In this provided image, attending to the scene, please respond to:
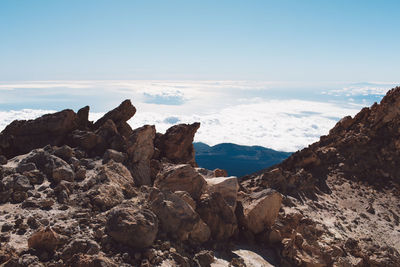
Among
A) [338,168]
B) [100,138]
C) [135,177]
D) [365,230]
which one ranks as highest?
[100,138]

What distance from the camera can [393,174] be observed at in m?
34.7

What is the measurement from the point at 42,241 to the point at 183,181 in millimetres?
8473

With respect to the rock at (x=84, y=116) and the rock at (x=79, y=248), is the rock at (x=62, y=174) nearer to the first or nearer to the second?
the rock at (x=79, y=248)

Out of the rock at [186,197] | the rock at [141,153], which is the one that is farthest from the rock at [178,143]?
the rock at [186,197]

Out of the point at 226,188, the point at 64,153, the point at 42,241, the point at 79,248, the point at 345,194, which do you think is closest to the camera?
the point at 42,241

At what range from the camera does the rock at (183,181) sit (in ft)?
60.8

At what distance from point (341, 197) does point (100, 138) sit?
2059 centimetres

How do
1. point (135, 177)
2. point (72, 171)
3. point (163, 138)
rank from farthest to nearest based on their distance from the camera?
point (163, 138) → point (135, 177) → point (72, 171)

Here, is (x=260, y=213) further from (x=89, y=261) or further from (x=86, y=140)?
(x=86, y=140)

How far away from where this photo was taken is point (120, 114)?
26.5 m

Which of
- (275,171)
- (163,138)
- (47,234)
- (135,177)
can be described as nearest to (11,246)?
(47,234)

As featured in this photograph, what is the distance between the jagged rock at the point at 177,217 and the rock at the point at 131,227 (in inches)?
50.2

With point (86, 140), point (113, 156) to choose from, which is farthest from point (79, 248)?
point (86, 140)

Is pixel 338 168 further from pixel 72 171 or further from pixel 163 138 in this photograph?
pixel 72 171
